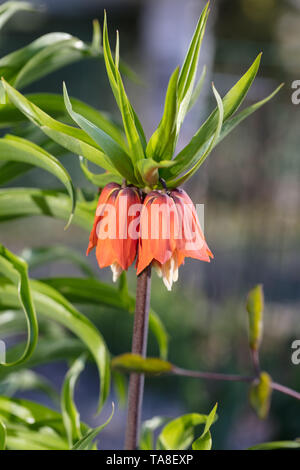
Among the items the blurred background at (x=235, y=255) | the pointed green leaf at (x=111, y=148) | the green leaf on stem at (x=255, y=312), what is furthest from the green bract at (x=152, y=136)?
the blurred background at (x=235, y=255)

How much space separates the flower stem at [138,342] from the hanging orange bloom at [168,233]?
2 centimetres

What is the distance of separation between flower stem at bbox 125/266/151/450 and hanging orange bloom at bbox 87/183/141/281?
0.08ft

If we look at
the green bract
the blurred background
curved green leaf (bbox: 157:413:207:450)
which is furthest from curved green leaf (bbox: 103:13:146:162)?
the blurred background

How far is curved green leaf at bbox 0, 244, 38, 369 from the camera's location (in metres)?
0.44

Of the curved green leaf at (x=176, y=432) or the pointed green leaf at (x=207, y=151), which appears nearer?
the pointed green leaf at (x=207, y=151)

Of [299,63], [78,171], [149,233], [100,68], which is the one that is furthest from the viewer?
[100,68]

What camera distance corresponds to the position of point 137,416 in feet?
1.46

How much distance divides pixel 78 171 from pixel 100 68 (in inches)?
40.4

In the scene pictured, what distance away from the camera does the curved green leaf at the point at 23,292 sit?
441mm

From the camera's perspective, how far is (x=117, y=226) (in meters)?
0.40

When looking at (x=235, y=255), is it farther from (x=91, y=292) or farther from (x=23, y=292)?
(x=23, y=292)

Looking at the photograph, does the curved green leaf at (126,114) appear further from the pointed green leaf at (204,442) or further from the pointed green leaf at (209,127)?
the pointed green leaf at (204,442)
